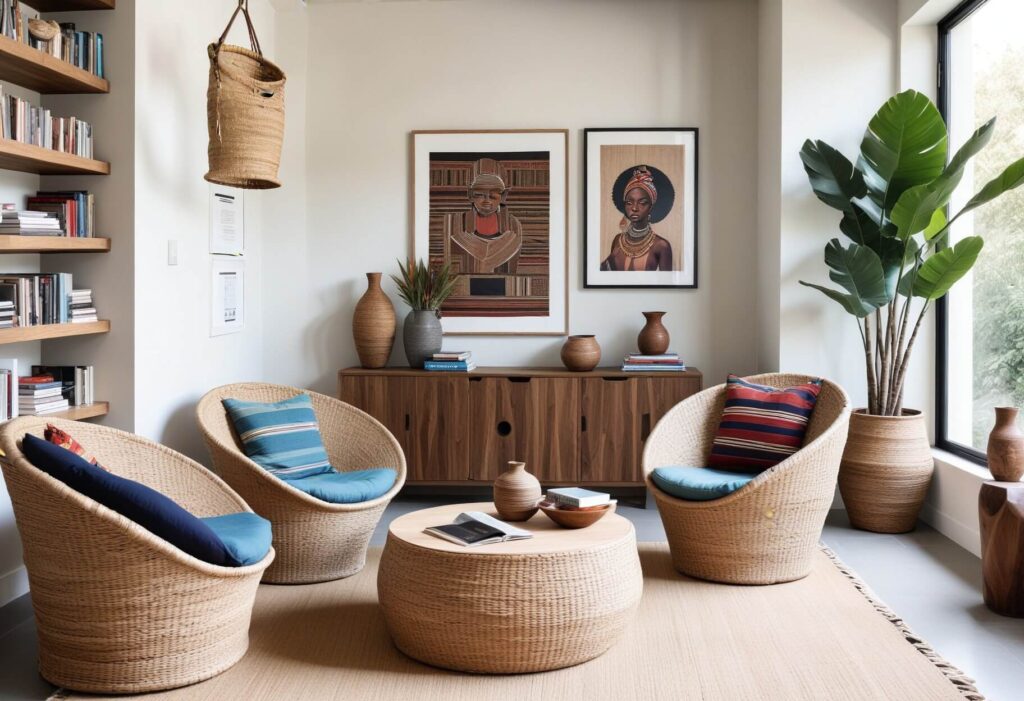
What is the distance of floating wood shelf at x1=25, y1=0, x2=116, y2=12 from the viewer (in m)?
3.62

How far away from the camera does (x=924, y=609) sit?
11.1 ft

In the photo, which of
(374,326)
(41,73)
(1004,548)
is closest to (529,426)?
(374,326)

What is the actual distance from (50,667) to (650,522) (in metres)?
2.86

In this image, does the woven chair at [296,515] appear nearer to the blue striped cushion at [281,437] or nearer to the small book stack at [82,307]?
the blue striped cushion at [281,437]

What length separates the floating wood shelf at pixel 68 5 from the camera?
11.9ft

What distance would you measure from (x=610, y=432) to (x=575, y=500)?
1902 millimetres

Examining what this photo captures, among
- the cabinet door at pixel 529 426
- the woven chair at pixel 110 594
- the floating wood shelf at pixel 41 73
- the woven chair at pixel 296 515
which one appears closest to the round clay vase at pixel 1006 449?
the cabinet door at pixel 529 426

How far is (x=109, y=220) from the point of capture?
378 centimetres

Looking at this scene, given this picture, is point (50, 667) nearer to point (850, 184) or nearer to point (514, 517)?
point (514, 517)

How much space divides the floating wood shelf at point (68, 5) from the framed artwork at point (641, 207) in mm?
2640

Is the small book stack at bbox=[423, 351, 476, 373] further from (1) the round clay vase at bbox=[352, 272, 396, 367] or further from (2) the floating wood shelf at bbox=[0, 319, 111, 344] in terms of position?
(2) the floating wood shelf at bbox=[0, 319, 111, 344]

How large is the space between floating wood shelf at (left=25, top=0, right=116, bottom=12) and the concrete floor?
7.35ft

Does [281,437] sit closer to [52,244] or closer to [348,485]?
[348,485]

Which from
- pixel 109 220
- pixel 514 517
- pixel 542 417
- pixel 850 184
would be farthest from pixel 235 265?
pixel 850 184
